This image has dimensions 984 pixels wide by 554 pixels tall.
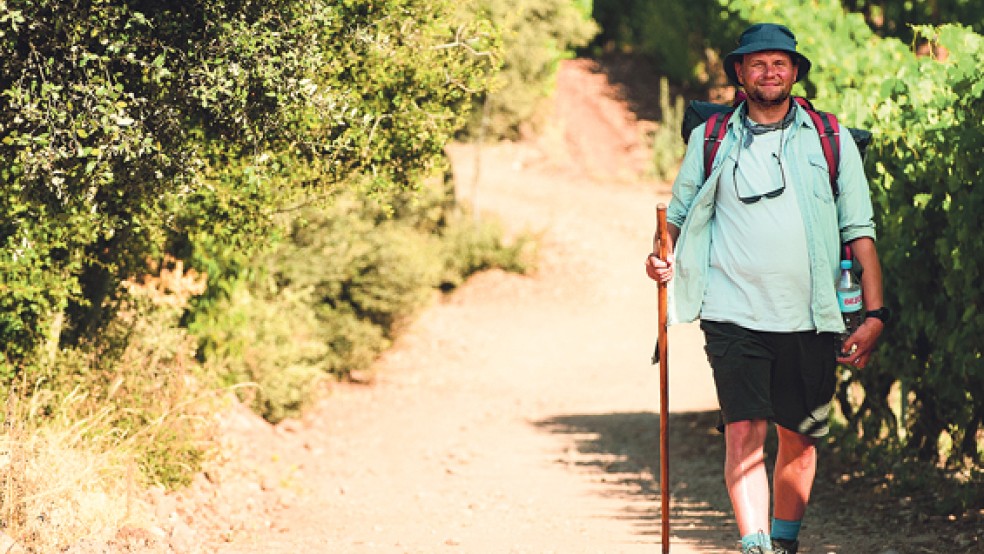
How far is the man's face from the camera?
4.86 meters

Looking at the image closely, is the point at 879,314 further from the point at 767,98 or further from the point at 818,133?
the point at 767,98

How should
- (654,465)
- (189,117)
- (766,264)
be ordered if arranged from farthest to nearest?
1. (654,465)
2. (189,117)
3. (766,264)

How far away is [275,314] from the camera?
37.7 feet

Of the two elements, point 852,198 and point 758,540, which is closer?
point 758,540

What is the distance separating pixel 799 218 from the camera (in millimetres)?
4793

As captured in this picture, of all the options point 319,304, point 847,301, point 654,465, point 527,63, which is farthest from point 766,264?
point 527,63

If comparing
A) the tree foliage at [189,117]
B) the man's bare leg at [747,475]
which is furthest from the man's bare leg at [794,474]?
the tree foliage at [189,117]

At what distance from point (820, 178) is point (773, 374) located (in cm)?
75

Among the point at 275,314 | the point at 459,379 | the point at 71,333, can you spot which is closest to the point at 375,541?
the point at 71,333

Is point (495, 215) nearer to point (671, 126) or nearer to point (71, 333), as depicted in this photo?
point (671, 126)

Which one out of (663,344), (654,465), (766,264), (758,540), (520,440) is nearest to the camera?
(758,540)

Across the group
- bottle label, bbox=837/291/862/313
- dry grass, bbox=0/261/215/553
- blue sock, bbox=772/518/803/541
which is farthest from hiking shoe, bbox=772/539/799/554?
dry grass, bbox=0/261/215/553

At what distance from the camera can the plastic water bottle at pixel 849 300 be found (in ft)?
15.9

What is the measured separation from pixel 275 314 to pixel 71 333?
3642mm
